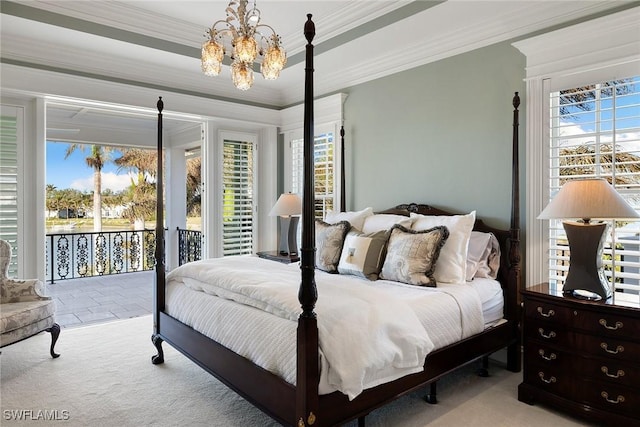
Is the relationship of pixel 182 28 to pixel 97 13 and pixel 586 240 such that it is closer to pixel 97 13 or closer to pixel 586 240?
pixel 97 13

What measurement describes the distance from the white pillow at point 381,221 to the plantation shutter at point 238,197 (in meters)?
2.25

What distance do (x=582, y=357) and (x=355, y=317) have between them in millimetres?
1484

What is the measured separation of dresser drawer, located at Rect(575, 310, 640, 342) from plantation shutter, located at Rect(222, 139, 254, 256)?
13.3 feet

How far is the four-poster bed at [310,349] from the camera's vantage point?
1752mm

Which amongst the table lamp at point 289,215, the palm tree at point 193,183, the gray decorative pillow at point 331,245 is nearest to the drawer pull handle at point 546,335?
the gray decorative pillow at point 331,245

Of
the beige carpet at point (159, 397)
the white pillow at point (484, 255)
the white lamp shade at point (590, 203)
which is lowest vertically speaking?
the beige carpet at point (159, 397)

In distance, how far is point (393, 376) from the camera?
6.68ft

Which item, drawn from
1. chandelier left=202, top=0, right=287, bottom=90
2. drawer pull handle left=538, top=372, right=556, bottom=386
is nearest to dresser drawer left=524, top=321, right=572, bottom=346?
drawer pull handle left=538, top=372, right=556, bottom=386

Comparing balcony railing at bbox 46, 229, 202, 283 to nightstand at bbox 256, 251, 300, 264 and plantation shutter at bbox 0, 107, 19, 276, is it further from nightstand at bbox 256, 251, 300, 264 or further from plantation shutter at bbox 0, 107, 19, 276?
plantation shutter at bbox 0, 107, 19, 276

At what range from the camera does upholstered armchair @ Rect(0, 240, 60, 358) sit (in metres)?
2.99

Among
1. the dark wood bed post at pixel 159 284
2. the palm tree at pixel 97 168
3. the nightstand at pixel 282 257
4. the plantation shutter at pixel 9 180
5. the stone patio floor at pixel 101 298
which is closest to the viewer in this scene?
the dark wood bed post at pixel 159 284

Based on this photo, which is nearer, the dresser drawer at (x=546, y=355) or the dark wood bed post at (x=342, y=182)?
the dresser drawer at (x=546, y=355)

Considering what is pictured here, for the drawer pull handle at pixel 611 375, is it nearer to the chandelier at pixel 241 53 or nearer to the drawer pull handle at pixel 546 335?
the drawer pull handle at pixel 546 335

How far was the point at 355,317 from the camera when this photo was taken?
1.92 m
